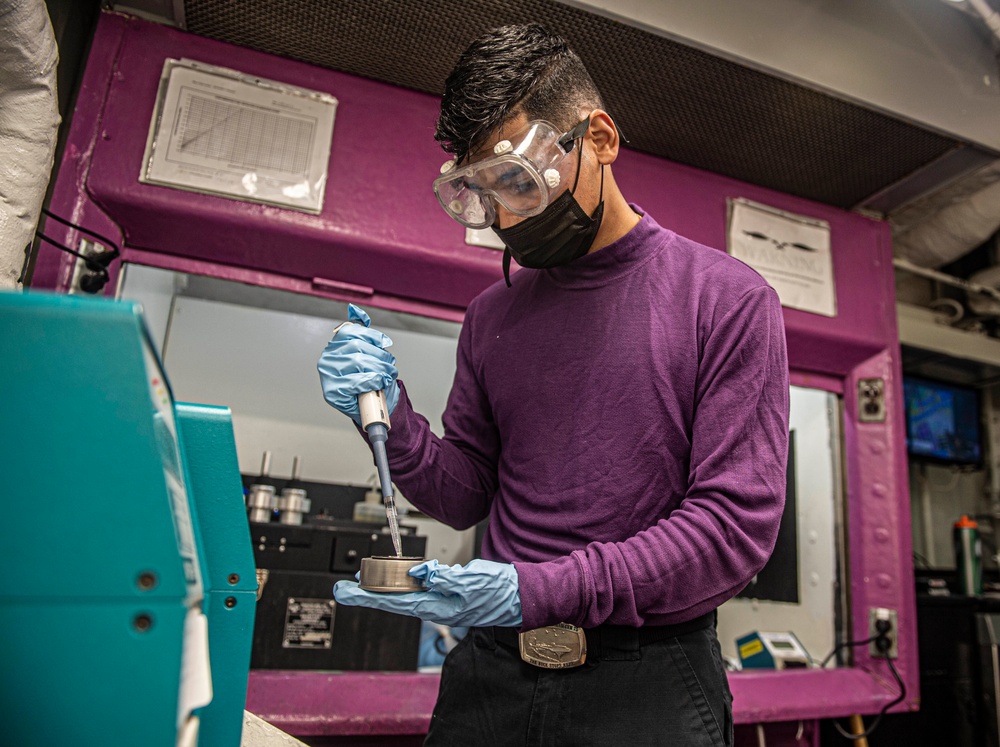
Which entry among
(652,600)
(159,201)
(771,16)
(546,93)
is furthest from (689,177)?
(652,600)

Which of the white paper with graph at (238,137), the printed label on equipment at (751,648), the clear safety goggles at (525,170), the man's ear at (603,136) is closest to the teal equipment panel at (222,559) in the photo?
the clear safety goggles at (525,170)

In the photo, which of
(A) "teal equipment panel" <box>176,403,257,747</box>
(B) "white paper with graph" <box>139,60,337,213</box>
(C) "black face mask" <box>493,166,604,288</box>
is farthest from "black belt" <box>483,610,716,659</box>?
(B) "white paper with graph" <box>139,60,337,213</box>

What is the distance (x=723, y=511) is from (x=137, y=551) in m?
0.69

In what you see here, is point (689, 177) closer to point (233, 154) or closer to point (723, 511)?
point (233, 154)

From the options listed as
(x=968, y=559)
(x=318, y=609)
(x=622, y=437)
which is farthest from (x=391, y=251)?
(x=968, y=559)

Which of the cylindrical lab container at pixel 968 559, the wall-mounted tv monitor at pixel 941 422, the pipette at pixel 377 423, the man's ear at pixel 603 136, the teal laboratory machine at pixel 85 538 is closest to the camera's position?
the teal laboratory machine at pixel 85 538

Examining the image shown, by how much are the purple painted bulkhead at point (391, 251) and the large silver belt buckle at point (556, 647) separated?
0.91 metres

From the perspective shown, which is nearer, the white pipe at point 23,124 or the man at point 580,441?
the man at point 580,441

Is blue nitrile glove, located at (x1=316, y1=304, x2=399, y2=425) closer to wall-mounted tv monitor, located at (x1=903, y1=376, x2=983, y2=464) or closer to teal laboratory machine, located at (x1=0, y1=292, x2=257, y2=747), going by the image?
teal laboratory machine, located at (x1=0, y1=292, x2=257, y2=747)

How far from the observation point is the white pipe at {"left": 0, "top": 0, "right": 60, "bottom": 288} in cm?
121

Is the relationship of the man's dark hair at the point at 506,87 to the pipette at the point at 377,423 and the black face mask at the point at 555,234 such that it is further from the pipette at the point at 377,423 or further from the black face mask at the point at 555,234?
the pipette at the point at 377,423

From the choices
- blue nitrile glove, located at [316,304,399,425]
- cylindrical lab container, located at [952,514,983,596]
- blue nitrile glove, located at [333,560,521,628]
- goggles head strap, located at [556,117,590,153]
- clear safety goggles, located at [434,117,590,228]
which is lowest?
blue nitrile glove, located at [333,560,521,628]

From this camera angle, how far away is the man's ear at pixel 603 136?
3.75 ft

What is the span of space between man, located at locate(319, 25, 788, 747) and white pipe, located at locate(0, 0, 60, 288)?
27.5 inches
